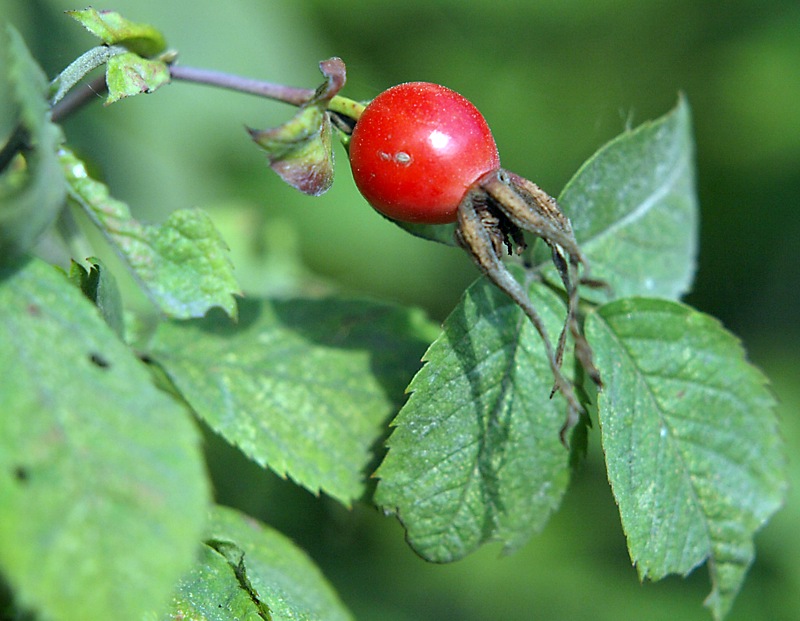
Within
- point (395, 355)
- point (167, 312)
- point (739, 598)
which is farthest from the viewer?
point (739, 598)

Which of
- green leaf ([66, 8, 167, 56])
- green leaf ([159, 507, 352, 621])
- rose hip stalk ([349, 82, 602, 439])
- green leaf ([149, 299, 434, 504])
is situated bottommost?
green leaf ([159, 507, 352, 621])

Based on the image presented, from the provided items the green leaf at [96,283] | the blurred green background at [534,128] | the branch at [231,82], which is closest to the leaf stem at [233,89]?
the branch at [231,82]

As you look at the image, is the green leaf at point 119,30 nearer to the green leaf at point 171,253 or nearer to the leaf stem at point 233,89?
the leaf stem at point 233,89

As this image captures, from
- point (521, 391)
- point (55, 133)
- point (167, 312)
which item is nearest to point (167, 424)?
point (55, 133)

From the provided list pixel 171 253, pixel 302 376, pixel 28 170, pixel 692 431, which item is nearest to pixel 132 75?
pixel 171 253

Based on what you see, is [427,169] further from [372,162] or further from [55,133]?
[55,133]

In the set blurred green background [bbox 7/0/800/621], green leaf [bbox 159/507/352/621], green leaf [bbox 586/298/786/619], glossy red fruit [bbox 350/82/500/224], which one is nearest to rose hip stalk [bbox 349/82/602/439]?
glossy red fruit [bbox 350/82/500/224]

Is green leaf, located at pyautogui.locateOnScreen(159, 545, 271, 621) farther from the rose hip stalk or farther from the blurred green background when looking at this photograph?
the blurred green background
